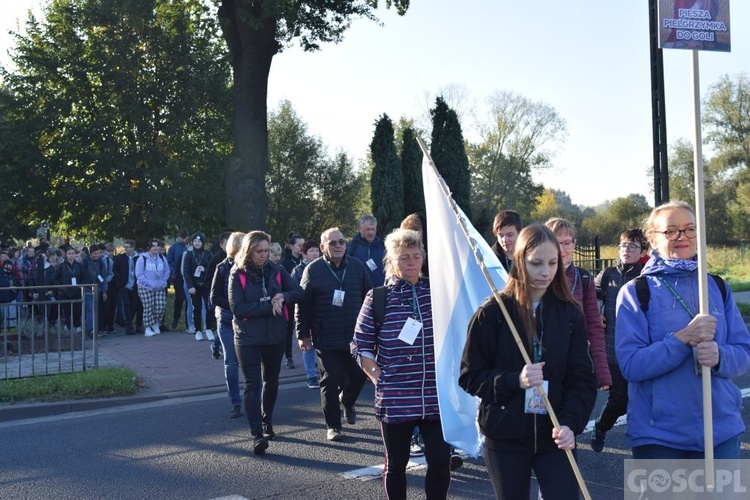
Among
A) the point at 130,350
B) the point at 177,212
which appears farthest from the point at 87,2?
the point at 130,350

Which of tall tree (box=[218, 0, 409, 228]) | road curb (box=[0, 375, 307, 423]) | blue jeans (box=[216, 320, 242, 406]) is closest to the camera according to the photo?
blue jeans (box=[216, 320, 242, 406])

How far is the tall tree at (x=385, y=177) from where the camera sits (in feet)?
72.0

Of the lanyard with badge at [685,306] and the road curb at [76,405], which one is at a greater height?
the lanyard with badge at [685,306]

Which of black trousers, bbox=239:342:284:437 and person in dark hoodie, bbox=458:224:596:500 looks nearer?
person in dark hoodie, bbox=458:224:596:500

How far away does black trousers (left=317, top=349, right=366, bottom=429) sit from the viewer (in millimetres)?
7223

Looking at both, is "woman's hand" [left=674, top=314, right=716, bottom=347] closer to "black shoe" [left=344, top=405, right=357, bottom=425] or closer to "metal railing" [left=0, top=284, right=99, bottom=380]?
"black shoe" [left=344, top=405, right=357, bottom=425]

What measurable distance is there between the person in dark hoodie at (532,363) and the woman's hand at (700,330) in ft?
1.44

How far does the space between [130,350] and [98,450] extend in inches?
258

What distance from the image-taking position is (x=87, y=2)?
30156mm

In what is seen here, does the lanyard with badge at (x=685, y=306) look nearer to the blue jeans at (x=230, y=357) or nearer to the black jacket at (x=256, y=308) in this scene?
the black jacket at (x=256, y=308)

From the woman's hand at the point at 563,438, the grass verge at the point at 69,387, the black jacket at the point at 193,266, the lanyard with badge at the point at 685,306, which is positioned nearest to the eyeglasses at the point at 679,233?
the lanyard with badge at the point at 685,306

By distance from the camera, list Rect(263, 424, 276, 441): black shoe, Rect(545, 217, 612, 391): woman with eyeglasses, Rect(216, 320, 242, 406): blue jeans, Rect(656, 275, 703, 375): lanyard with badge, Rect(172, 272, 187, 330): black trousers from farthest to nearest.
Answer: Rect(172, 272, 187, 330): black trousers → Rect(216, 320, 242, 406): blue jeans → Rect(263, 424, 276, 441): black shoe → Rect(545, 217, 612, 391): woman with eyeglasses → Rect(656, 275, 703, 375): lanyard with badge

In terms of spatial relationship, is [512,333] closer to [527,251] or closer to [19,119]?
[527,251]

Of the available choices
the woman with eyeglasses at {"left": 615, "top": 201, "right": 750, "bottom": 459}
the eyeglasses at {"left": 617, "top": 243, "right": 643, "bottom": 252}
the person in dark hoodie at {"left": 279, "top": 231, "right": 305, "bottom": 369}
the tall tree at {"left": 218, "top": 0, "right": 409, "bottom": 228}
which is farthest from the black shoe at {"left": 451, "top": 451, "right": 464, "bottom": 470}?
the tall tree at {"left": 218, "top": 0, "right": 409, "bottom": 228}
